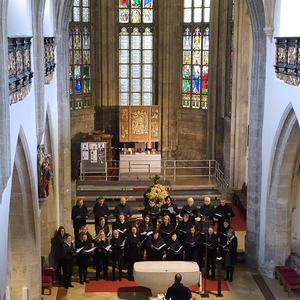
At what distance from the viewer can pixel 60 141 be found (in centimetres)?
1914

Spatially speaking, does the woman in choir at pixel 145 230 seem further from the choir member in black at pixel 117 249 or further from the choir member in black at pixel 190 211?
the choir member in black at pixel 190 211

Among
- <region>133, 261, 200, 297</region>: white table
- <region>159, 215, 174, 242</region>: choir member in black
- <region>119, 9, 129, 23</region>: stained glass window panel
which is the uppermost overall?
<region>119, 9, 129, 23</region>: stained glass window panel

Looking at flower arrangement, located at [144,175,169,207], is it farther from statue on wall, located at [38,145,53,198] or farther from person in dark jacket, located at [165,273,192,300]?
person in dark jacket, located at [165,273,192,300]

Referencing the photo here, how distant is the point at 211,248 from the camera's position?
16422 millimetres

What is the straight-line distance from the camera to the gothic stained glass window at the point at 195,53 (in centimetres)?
2658

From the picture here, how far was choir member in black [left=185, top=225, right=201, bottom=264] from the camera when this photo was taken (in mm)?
16422

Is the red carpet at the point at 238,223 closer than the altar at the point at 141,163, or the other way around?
the red carpet at the point at 238,223

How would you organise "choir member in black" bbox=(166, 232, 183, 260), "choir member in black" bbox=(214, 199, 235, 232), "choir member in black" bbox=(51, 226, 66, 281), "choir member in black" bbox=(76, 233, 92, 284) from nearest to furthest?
"choir member in black" bbox=(51, 226, 66, 281), "choir member in black" bbox=(76, 233, 92, 284), "choir member in black" bbox=(166, 232, 183, 260), "choir member in black" bbox=(214, 199, 235, 232)

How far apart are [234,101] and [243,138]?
1.28 m

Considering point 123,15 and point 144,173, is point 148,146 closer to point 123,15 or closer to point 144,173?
point 144,173

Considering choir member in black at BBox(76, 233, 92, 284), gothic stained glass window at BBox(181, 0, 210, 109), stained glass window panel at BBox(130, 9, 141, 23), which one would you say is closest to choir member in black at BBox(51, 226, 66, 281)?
choir member in black at BBox(76, 233, 92, 284)

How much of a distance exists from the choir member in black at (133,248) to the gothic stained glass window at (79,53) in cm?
1107

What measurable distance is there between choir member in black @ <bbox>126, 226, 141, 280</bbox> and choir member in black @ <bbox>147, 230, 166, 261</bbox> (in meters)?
0.27

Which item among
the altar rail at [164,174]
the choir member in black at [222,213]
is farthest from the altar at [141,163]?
the choir member in black at [222,213]
